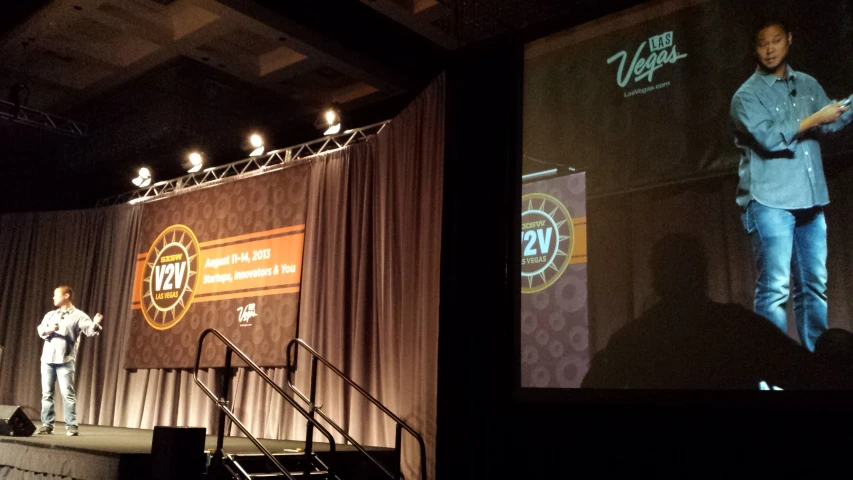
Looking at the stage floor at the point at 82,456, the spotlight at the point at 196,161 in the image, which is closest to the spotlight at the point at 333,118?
the spotlight at the point at 196,161

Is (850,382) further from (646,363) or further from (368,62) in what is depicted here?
(368,62)

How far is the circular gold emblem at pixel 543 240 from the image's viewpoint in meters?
4.91

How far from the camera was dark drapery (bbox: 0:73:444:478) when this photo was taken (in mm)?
6168

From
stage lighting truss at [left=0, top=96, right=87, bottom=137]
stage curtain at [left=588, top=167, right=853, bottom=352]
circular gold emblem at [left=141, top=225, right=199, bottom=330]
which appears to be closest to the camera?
stage curtain at [left=588, top=167, right=853, bottom=352]

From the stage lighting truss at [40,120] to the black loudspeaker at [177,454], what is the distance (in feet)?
19.3

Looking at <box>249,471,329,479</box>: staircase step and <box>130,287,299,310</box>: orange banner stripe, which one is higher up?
<box>130,287,299,310</box>: orange banner stripe

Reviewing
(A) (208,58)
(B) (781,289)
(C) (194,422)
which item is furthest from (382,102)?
(B) (781,289)

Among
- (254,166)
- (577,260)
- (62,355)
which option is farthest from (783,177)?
(254,166)

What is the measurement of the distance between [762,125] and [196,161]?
6787 mm

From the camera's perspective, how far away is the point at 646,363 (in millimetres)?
4367

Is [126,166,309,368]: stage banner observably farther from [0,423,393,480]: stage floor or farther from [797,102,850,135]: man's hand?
[797,102,850,135]: man's hand

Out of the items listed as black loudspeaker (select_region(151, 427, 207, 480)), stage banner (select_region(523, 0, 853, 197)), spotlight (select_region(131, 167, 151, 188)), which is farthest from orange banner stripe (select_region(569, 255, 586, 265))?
spotlight (select_region(131, 167, 151, 188))

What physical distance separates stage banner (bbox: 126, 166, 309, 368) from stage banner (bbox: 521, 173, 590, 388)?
3155mm

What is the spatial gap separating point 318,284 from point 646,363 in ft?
12.8
